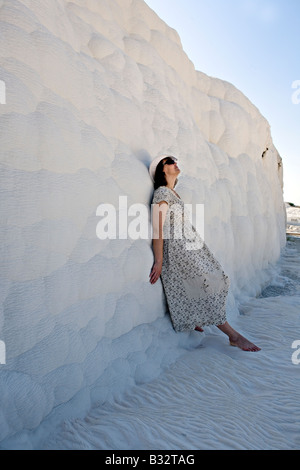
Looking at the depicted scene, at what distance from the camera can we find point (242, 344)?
7.35ft

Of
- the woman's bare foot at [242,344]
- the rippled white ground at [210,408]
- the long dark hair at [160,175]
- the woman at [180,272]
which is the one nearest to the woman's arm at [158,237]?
the woman at [180,272]

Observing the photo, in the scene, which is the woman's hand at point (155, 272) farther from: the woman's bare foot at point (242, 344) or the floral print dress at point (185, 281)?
the woman's bare foot at point (242, 344)

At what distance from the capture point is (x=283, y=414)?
1.58 meters

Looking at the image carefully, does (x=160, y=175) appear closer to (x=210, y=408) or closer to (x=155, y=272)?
(x=155, y=272)

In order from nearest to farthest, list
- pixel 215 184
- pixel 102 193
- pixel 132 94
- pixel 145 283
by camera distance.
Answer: pixel 102 193 < pixel 145 283 < pixel 132 94 < pixel 215 184

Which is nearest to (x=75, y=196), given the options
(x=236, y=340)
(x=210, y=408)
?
(x=210, y=408)

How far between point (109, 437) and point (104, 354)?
372 millimetres

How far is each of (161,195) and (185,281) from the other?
22.1 inches

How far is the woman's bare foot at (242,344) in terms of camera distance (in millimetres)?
2223

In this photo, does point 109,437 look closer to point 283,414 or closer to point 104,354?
point 104,354

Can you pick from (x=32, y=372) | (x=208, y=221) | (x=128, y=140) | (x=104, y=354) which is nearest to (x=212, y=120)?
(x=208, y=221)

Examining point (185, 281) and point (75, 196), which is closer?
point (75, 196)

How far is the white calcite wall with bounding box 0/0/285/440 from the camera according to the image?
1273mm

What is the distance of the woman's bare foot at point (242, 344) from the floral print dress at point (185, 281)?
0.16 metres
